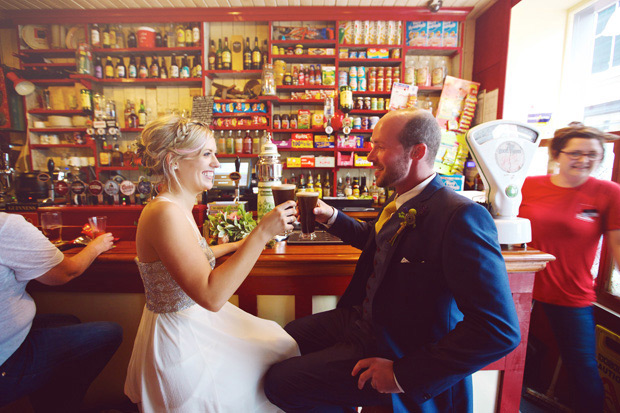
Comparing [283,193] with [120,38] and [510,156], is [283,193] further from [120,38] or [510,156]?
[120,38]

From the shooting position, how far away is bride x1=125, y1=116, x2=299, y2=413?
0.99 metres

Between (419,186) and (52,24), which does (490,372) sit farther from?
(52,24)

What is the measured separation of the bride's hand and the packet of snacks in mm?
3520

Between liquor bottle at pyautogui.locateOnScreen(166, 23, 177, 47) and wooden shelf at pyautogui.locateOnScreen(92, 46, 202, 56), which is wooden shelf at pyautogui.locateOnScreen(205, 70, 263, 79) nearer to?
wooden shelf at pyautogui.locateOnScreen(92, 46, 202, 56)

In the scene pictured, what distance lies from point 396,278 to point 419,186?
0.38m

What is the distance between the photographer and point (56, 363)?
1.20 meters

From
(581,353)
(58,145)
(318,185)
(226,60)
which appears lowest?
(581,353)

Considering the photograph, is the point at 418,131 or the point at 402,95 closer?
the point at 418,131

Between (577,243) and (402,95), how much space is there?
298cm

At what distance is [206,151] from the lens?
4.08ft

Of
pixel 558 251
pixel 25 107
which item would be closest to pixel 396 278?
pixel 558 251


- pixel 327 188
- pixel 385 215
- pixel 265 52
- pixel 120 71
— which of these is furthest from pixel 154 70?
pixel 385 215

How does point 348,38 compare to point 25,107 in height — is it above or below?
above

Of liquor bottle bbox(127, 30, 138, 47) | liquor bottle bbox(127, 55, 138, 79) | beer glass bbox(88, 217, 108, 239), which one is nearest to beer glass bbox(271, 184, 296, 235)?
beer glass bbox(88, 217, 108, 239)
